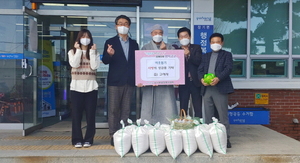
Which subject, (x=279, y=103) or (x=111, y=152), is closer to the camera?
(x=111, y=152)

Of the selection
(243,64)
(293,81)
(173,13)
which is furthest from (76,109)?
(293,81)

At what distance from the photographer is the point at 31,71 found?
5.79 meters

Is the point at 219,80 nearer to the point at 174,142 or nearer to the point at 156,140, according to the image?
the point at 174,142

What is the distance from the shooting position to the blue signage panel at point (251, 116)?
6535mm

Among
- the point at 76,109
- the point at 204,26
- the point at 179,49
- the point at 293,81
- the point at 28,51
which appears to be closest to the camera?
the point at 76,109

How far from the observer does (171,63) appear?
4.56 m

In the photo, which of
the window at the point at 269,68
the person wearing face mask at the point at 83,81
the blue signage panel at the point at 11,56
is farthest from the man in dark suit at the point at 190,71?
the blue signage panel at the point at 11,56

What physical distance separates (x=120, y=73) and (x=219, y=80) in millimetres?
1497

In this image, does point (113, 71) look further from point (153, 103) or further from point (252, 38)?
point (252, 38)

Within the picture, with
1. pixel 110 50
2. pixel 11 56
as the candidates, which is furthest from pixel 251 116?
pixel 11 56

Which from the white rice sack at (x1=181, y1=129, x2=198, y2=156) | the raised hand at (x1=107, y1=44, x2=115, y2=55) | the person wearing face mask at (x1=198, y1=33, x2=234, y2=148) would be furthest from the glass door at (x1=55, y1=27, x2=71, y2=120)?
the white rice sack at (x1=181, y1=129, x2=198, y2=156)

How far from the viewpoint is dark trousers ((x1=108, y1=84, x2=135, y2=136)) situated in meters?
4.62

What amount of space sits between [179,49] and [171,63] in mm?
383

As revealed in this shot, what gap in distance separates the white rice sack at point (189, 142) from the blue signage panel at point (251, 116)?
110 inches
